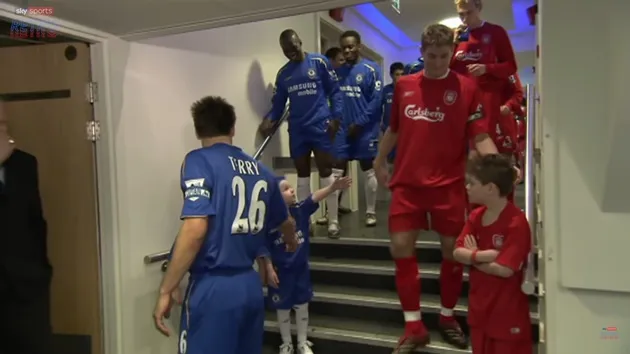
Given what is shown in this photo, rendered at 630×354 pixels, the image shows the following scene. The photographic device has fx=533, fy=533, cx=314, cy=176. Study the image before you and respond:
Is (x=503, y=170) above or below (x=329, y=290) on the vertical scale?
above

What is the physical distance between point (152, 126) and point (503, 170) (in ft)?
6.17

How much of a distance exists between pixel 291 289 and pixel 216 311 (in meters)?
0.98

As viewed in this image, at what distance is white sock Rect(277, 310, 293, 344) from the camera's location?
299cm

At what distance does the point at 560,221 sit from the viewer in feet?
5.84

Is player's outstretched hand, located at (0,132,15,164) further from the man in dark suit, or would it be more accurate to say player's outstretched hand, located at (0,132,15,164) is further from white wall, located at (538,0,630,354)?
white wall, located at (538,0,630,354)

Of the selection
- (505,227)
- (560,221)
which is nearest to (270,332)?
(505,227)

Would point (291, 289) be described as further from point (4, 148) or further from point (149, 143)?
point (4, 148)

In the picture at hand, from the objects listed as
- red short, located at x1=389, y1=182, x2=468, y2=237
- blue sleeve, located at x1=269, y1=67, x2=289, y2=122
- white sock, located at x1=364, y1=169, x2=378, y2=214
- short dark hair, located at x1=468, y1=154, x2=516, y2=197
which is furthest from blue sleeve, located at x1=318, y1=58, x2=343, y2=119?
short dark hair, located at x1=468, y1=154, x2=516, y2=197

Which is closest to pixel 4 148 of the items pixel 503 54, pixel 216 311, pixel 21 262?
pixel 21 262

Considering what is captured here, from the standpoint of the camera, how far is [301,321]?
299 cm

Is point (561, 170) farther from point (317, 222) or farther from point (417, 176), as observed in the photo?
point (317, 222)

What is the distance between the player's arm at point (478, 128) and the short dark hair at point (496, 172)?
373 millimetres

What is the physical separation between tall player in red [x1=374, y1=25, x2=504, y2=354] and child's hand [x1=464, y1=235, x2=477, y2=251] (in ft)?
1.22

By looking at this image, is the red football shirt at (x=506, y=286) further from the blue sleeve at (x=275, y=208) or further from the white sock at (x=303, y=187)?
the white sock at (x=303, y=187)
